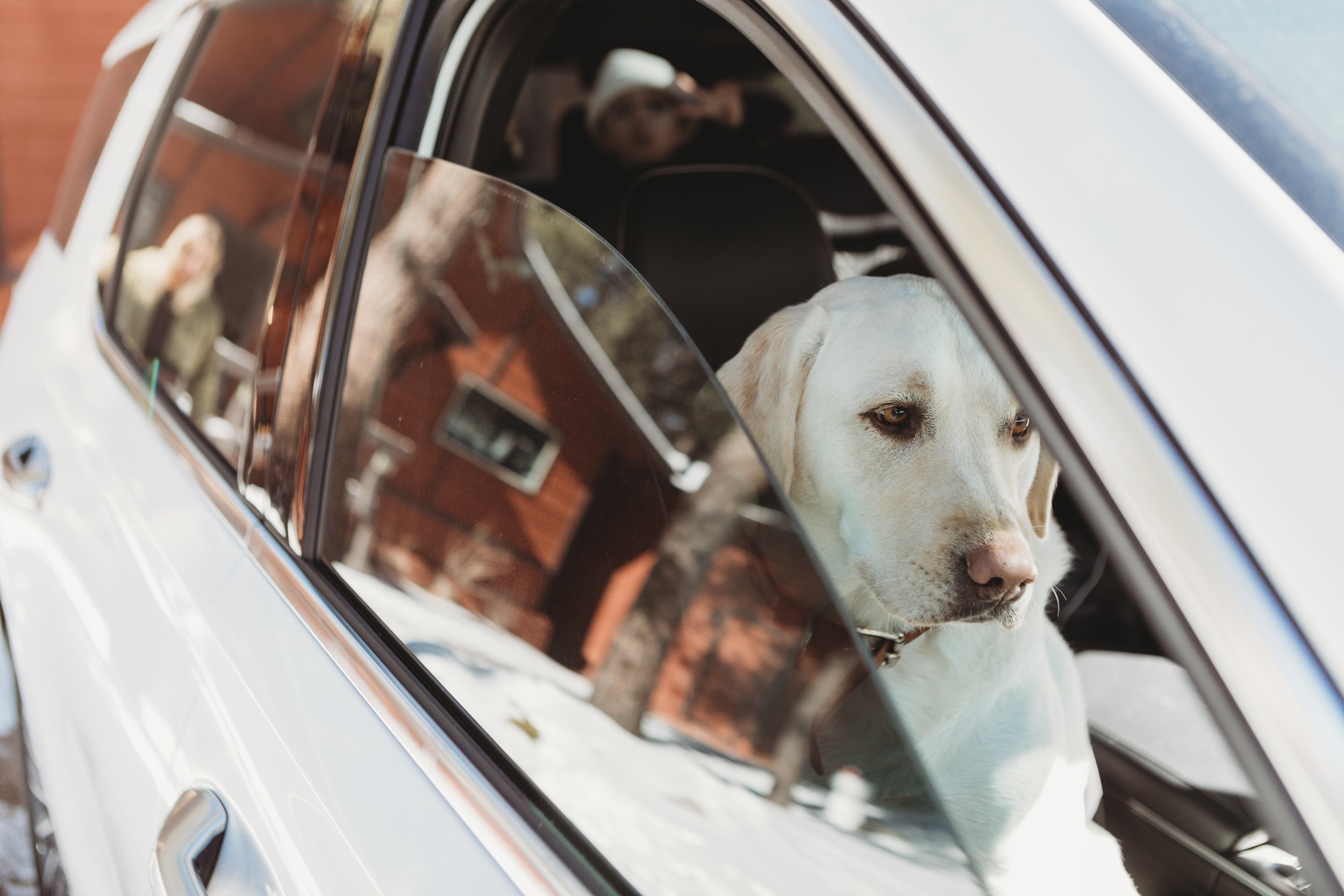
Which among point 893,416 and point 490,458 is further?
point 893,416

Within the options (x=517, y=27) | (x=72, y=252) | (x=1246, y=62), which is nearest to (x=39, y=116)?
(x=72, y=252)

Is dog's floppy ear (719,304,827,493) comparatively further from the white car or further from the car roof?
the car roof

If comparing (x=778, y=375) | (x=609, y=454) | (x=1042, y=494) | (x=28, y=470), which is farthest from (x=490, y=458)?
(x=28, y=470)

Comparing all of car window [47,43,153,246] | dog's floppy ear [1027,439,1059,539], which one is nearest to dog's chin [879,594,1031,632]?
dog's floppy ear [1027,439,1059,539]

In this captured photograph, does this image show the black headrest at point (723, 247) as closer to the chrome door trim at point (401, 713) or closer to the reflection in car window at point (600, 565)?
the reflection in car window at point (600, 565)

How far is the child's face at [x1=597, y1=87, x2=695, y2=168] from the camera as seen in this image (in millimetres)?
2354

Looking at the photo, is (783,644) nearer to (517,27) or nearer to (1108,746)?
(1108,746)

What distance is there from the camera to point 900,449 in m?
1.29

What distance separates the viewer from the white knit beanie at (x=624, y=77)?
2.35 m

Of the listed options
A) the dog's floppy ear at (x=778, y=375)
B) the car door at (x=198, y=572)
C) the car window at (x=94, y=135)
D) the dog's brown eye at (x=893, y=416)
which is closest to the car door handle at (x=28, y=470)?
the car door at (x=198, y=572)

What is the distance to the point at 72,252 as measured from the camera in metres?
2.19

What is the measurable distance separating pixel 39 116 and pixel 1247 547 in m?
10.0

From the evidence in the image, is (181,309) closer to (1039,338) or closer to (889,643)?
(889,643)

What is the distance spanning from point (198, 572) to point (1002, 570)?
1.09m
